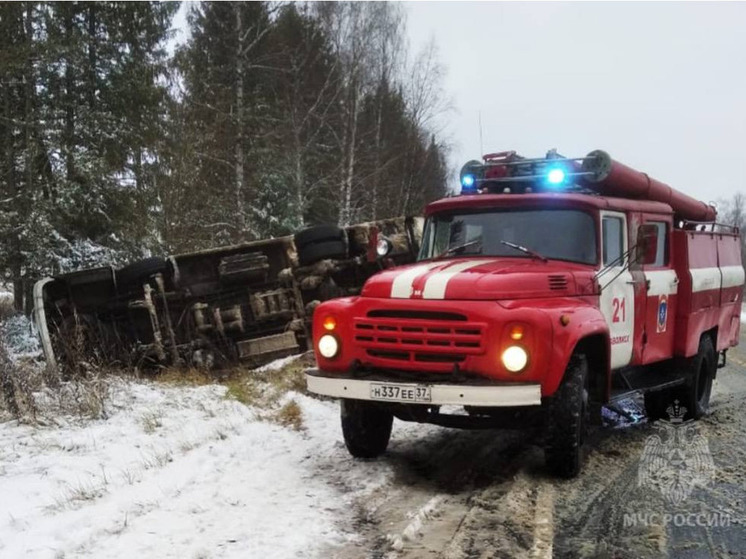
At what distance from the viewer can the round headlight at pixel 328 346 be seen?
209 inches

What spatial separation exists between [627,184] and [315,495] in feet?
13.2

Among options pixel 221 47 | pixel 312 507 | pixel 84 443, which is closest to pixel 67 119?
pixel 221 47

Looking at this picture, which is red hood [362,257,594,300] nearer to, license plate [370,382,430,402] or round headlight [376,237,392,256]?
license plate [370,382,430,402]

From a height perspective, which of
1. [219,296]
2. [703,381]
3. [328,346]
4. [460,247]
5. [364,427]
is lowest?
[703,381]

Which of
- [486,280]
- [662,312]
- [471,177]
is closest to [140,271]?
[471,177]

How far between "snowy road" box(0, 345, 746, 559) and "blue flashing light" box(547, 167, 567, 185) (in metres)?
2.40

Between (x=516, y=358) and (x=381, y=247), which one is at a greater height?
(x=381, y=247)

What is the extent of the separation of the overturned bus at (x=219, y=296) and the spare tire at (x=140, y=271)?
0.01m


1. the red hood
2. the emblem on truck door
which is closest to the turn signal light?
the red hood

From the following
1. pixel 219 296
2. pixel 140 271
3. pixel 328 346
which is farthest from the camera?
pixel 219 296

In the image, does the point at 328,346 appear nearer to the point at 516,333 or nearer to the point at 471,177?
the point at 516,333

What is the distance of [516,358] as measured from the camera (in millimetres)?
4637

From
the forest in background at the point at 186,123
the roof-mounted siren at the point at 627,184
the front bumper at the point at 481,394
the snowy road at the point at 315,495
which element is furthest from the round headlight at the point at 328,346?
the forest in background at the point at 186,123

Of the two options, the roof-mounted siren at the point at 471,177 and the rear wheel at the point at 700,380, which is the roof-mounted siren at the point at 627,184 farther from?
the rear wheel at the point at 700,380
